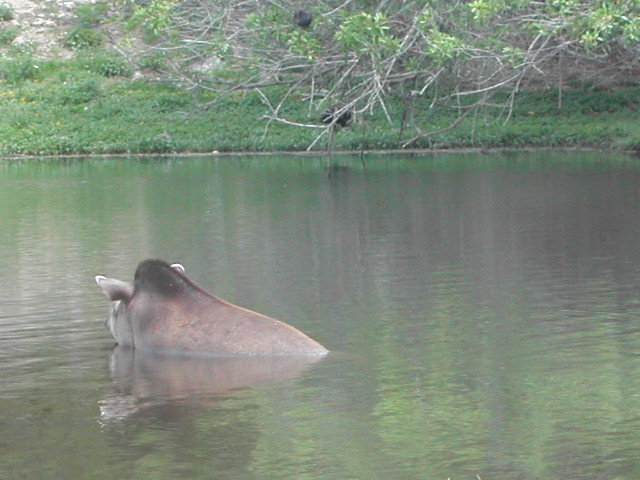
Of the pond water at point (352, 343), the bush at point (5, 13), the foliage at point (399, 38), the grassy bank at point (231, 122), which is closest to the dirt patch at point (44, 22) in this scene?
the bush at point (5, 13)

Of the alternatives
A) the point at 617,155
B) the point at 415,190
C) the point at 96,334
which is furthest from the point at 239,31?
the point at 96,334

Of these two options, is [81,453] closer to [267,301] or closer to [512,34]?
[267,301]

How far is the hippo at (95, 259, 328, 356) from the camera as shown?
8.45 meters

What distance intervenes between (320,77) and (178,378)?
14.4 metres

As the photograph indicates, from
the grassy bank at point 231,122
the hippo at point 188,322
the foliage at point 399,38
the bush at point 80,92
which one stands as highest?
the foliage at point 399,38

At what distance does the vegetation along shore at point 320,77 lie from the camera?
58.0 feet

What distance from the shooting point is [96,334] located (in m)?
9.70

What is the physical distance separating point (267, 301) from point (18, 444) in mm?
4107

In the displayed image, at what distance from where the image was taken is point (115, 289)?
8766mm

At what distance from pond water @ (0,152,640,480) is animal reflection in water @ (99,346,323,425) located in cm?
2

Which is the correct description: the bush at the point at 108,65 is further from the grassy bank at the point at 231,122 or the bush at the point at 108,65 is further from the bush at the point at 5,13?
the bush at the point at 5,13

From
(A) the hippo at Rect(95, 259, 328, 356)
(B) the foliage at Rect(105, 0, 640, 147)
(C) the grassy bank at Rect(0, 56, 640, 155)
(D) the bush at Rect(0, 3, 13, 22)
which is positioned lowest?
(A) the hippo at Rect(95, 259, 328, 356)

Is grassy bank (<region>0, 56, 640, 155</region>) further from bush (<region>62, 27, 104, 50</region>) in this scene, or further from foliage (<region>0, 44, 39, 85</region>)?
bush (<region>62, 27, 104, 50</region>)

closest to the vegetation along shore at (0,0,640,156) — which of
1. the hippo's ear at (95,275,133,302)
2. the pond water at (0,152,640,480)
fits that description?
the pond water at (0,152,640,480)
